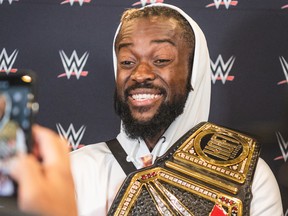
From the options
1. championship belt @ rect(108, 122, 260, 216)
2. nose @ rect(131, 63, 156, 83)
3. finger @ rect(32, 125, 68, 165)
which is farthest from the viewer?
nose @ rect(131, 63, 156, 83)

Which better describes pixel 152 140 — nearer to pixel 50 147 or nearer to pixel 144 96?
pixel 144 96

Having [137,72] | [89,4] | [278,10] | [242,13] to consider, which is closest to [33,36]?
[89,4]

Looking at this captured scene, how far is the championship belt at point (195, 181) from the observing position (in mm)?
1020

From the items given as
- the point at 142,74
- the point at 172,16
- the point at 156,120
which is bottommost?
the point at 156,120

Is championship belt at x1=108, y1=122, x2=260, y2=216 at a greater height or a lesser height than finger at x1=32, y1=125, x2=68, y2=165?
lesser

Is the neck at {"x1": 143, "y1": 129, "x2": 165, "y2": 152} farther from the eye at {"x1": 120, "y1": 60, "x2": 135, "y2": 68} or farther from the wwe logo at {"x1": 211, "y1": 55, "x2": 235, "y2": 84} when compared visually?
the wwe logo at {"x1": 211, "y1": 55, "x2": 235, "y2": 84}

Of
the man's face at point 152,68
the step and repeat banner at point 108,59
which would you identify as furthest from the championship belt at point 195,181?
the step and repeat banner at point 108,59

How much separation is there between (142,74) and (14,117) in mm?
802

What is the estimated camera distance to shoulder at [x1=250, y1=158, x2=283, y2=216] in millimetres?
1083

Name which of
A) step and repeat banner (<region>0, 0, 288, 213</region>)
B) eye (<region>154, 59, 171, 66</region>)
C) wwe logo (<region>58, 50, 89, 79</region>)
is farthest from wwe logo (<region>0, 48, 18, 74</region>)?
eye (<region>154, 59, 171, 66</region>)

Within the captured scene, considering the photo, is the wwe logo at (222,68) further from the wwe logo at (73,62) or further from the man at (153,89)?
the wwe logo at (73,62)

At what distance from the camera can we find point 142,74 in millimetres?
1207

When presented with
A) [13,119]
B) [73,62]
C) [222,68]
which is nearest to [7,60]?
[73,62]

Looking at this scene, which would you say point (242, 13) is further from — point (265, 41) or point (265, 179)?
point (265, 179)
